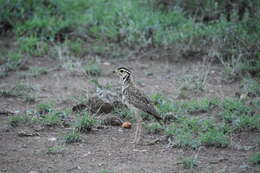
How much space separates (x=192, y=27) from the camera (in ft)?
37.9

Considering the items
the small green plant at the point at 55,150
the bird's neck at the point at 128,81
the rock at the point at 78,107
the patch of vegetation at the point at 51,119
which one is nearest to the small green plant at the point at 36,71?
the rock at the point at 78,107

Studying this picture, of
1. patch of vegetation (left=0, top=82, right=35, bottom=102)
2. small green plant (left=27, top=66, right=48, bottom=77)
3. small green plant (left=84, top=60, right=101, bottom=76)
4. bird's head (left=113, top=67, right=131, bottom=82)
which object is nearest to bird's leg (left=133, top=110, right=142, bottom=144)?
bird's head (left=113, top=67, right=131, bottom=82)

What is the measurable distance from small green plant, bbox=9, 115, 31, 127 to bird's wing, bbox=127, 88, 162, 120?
179 centimetres

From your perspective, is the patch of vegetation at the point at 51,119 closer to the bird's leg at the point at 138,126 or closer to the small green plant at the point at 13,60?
the bird's leg at the point at 138,126

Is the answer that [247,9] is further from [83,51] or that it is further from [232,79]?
[83,51]

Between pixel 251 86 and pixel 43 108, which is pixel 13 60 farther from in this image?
pixel 251 86

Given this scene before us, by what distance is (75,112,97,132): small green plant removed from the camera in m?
8.19

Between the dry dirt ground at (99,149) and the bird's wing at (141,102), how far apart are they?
0.45m

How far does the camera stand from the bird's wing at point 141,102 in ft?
26.5

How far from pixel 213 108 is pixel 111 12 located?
Result: 440 centimetres

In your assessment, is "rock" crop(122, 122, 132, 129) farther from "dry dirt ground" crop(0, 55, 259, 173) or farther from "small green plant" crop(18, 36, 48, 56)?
"small green plant" crop(18, 36, 48, 56)

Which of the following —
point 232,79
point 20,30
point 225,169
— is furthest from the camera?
point 20,30

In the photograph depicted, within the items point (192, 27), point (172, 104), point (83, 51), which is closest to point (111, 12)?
point (83, 51)

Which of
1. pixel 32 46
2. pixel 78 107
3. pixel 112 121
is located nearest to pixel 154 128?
pixel 112 121
